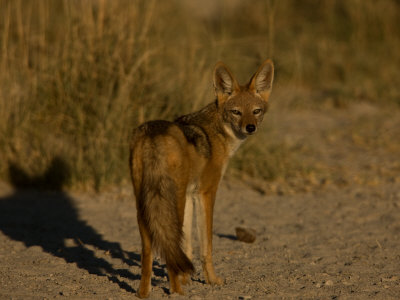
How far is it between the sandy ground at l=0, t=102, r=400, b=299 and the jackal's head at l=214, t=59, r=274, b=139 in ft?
4.00

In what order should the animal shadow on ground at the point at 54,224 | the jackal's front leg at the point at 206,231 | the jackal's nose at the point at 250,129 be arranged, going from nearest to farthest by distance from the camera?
the jackal's front leg at the point at 206,231 < the jackal's nose at the point at 250,129 < the animal shadow on ground at the point at 54,224

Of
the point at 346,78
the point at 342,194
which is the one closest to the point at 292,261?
the point at 342,194

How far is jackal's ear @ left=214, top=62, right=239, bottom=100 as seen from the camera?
5211mm

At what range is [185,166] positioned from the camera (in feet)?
14.4

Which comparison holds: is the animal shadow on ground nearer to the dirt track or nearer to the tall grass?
the dirt track

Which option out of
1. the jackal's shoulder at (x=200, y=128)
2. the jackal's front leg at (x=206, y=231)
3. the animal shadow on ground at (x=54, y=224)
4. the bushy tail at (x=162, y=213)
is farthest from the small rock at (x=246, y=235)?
the bushy tail at (x=162, y=213)

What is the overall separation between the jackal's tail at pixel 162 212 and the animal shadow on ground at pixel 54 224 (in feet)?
2.35

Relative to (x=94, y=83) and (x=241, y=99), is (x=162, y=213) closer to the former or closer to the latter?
(x=241, y=99)

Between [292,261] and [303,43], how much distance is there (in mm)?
9155

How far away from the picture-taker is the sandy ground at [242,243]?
15.2ft

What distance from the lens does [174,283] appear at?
432 centimetres

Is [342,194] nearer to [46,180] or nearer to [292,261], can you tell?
[292,261]

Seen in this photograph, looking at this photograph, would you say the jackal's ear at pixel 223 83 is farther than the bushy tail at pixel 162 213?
Yes

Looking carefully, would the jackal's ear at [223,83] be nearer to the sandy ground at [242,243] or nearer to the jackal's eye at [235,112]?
the jackal's eye at [235,112]
